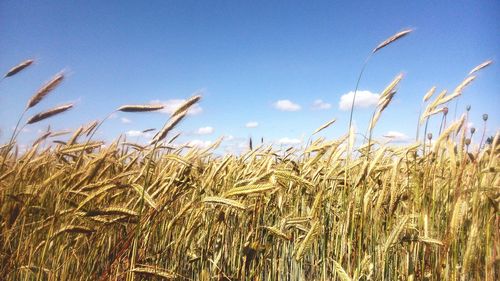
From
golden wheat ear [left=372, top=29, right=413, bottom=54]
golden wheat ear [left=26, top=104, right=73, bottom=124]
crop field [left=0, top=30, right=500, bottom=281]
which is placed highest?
golden wheat ear [left=372, top=29, right=413, bottom=54]

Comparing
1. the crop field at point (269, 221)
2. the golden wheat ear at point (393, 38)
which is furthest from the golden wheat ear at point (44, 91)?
the golden wheat ear at point (393, 38)

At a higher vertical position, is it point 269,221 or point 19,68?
point 19,68

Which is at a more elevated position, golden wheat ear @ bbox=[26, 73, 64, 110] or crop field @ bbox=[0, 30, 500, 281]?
golden wheat ear @ bbox=[26, 73, 64, 110]

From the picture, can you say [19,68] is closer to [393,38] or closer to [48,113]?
[48,113]

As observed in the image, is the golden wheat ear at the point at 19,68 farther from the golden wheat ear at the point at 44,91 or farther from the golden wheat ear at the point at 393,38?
the golden wheat ear at the point at 393,38

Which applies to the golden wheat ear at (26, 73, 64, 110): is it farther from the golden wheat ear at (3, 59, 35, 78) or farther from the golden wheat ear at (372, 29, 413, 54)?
the golden wheat ear at (372, 29, 413, 54)

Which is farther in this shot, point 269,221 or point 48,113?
point 269,221

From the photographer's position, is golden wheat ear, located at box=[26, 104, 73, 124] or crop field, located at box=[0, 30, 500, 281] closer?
crop field, located at box=[0, 30, 500, 281]

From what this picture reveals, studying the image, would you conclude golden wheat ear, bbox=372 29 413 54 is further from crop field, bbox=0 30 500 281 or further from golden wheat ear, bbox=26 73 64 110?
golden wheat ear, bbox=26 73 64 110

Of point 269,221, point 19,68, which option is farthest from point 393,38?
point 19,68

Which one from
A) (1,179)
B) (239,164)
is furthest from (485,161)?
(1,179)

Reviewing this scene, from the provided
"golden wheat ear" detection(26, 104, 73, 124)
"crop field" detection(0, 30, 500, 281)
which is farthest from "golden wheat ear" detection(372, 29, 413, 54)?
"golden wheat ear" detection(26, 104, 73, 124)

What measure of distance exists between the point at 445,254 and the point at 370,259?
37 centimetres

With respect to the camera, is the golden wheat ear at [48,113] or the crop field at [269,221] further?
the golden wheat ear at [48,113]
